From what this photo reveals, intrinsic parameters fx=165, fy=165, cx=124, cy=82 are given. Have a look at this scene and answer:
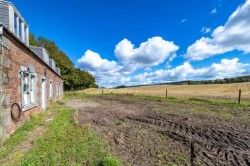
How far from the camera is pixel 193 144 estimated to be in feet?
16.6

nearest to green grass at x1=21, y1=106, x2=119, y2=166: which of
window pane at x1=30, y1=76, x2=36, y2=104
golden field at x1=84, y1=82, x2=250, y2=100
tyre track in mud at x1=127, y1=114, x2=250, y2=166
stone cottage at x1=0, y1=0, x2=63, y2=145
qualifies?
stone cottage at x1=0, y1=0, x2=63, y2=145

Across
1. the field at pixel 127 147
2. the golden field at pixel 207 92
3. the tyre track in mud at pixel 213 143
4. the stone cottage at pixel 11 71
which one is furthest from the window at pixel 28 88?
the golden field at pixel 207 92

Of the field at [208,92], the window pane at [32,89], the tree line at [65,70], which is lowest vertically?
the field at [208,92]

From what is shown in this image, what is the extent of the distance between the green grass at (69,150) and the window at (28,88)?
2.63m

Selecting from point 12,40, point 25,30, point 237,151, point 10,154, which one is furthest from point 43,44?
point 237,151

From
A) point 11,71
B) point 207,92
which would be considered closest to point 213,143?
point 11,71

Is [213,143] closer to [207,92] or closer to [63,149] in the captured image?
[63,149]

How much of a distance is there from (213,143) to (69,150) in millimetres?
→ 4337

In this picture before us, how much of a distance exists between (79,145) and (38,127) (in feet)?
10.0

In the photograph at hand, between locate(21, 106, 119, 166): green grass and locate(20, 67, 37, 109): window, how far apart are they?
8.62ft

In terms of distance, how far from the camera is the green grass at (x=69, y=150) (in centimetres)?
392

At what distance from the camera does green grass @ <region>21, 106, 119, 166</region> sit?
392 centimetres

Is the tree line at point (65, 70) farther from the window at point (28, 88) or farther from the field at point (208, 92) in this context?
the window at point (28, 88)

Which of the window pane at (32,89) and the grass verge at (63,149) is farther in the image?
the window pane at (32,89)
